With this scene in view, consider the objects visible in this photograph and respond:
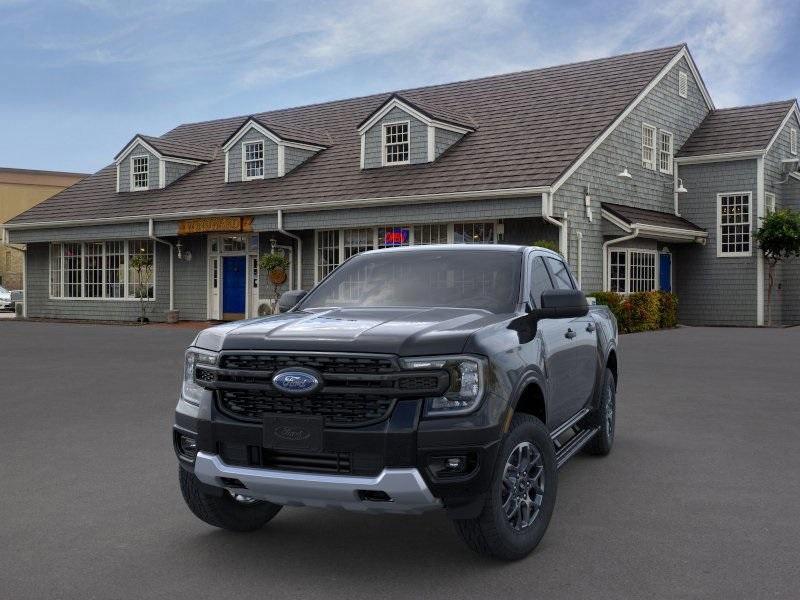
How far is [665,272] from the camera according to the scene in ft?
86.2

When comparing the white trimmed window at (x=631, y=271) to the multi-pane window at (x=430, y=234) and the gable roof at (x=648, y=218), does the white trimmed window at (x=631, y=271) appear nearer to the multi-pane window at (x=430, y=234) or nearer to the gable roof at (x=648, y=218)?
the gable roof at (x=648, y=218)

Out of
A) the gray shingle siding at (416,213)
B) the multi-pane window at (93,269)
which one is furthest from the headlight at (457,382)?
the multi-pane window at (93,269)

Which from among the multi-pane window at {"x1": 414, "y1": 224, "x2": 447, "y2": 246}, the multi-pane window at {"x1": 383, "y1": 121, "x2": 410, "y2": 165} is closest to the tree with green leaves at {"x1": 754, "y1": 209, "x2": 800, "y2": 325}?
the multi-pane window at {"x1": 414, "y1": 224, "x2": 447, "y2": 246}

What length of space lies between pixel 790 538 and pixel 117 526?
395 centimetres

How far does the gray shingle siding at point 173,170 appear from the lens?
30.1m

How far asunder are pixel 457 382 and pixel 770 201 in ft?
81.5

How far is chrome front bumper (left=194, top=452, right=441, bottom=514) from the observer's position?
13.8ft

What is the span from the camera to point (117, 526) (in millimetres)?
5348

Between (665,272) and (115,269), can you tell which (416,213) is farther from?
(115,269)

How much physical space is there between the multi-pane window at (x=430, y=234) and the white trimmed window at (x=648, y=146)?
6.56 metres

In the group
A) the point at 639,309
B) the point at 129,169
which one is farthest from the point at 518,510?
the point at 129,169

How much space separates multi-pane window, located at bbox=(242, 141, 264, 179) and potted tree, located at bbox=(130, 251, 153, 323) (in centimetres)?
440

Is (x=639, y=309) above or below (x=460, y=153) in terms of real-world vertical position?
below

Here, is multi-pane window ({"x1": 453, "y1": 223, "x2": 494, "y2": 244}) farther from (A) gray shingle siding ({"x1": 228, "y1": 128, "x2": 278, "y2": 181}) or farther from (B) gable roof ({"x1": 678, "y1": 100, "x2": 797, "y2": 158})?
(B) gable roof ({"x1": 678, "y1": 100, "x2": 797, "y2": 158})
